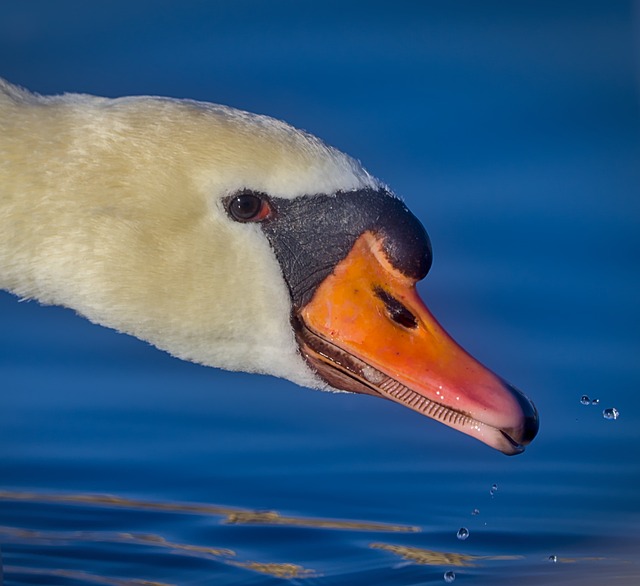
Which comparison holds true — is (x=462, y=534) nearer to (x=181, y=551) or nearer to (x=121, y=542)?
(x=181, y=551)

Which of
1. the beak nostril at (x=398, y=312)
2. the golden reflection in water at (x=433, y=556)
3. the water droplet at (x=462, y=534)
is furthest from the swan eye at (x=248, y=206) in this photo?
the water droplet at (x=462, y=534)

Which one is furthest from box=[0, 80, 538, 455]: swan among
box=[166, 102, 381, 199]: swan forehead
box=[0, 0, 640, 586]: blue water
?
box=[0, 0, 640, 586]: blue water

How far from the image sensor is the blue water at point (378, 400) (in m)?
6.23

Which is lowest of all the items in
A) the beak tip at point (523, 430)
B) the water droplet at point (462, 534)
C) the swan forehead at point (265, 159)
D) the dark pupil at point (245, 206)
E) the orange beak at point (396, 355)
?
the beak tip at point (523, 430)

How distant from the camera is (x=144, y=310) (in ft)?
15.0

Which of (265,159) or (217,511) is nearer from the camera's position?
(265,159)

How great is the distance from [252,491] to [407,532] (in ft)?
2.46

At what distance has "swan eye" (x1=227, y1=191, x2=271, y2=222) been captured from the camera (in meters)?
4.42

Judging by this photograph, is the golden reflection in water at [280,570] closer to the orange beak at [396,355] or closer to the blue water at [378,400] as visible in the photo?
the blue water at [378,400]

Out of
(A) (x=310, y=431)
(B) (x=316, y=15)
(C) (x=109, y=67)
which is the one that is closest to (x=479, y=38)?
(B) (x=316, y=15)

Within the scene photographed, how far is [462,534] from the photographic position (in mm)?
6195

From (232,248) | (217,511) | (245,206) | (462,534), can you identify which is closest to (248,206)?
(245,206)

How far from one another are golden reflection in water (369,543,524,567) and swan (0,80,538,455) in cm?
172

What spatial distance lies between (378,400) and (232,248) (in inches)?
122
